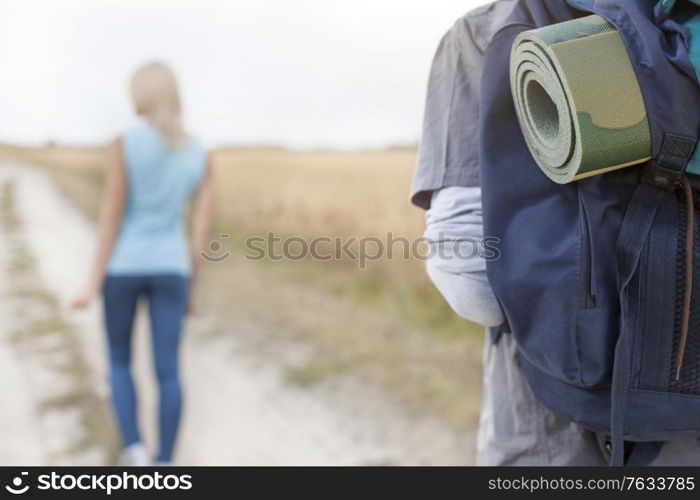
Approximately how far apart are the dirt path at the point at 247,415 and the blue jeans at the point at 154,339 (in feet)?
1.53

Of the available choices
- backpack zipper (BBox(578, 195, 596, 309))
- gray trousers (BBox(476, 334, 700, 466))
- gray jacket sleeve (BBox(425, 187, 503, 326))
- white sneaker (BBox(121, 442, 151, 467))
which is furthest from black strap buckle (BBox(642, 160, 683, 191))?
white sneaker (BBox(121, 442, 151, 467))

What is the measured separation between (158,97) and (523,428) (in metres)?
2.16

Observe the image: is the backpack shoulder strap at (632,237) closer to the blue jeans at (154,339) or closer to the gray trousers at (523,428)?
the gray trousers at (523,428)

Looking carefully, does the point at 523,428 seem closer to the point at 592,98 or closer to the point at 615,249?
the point at 615,249

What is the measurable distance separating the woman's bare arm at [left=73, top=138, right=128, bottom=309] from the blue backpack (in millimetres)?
2005

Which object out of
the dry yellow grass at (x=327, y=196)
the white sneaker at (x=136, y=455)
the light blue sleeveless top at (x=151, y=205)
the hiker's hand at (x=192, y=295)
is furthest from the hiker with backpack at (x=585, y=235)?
the dry yellow grass at (x=327, y=196)

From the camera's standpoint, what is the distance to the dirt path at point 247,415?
3252mm

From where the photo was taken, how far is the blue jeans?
110 inches

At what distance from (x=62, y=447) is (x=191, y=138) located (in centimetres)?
172

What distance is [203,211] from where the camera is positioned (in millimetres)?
2961

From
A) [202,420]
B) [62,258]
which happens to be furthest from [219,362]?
[62,258]

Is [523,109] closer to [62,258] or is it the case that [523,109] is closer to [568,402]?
[568,402]

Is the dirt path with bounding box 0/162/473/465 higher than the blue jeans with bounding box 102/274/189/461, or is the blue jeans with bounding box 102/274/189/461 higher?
the blue jeans with bounding box 102/274/189/461

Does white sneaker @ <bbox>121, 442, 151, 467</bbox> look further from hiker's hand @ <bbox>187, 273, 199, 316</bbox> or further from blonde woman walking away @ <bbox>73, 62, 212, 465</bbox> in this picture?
hiker's hand @ <bbox>187, 273, 199, 316</bbox>
